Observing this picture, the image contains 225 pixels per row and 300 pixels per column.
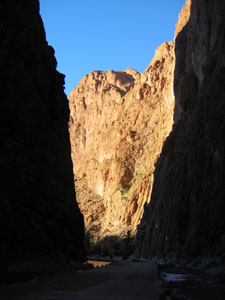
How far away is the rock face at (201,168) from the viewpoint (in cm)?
2614

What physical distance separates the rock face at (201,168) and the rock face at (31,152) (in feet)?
31.2

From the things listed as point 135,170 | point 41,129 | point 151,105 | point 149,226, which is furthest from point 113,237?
point 41,129

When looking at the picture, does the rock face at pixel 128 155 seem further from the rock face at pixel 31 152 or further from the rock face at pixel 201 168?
the rock face at pixel 31 152

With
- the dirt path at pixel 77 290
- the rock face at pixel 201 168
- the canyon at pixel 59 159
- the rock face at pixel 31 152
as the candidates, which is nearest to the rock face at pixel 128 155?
the canyon at pixel 59 159

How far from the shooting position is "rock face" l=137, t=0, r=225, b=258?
26.1 meters

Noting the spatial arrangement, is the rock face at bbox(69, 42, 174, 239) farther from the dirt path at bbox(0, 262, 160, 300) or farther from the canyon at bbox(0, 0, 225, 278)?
the dirt path at bbox(0, 262, 160, 300)

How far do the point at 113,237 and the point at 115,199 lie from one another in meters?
19.2

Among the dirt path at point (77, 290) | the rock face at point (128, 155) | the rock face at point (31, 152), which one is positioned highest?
the rock face at point (128, 155)

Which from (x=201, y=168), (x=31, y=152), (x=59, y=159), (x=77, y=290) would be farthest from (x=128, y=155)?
(x=77, y=290)

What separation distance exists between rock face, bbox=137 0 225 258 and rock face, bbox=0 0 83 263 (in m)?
9.51

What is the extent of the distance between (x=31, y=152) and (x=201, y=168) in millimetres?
16300

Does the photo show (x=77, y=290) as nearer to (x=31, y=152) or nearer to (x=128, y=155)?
(x=31, y=152)

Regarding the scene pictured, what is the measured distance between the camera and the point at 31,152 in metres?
20.7

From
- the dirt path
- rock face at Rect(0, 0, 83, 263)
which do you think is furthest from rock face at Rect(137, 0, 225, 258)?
rock face at Rect(0, 0, 83, 263)
